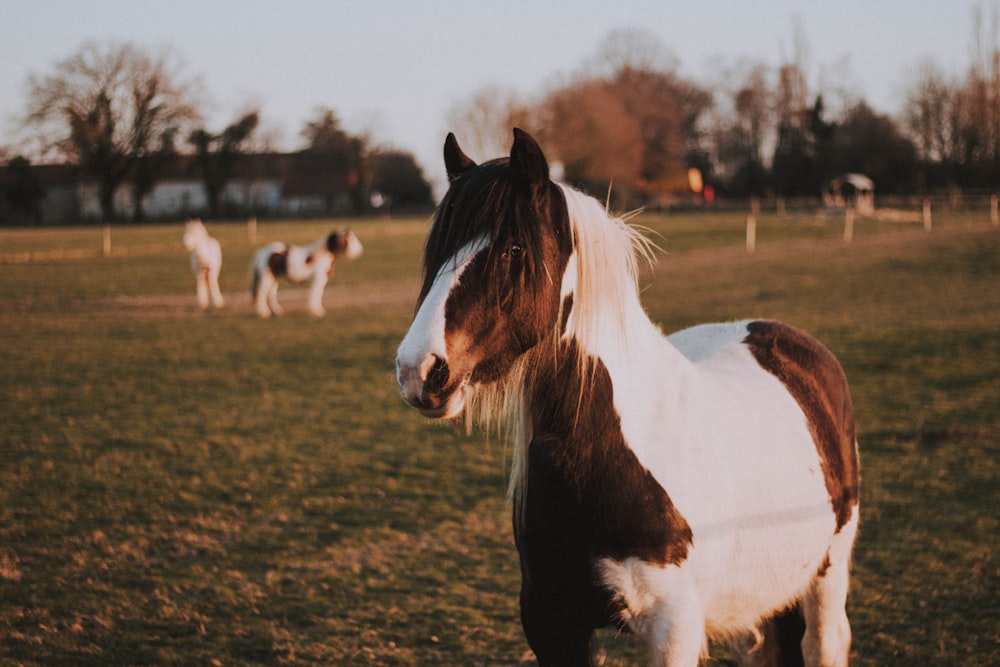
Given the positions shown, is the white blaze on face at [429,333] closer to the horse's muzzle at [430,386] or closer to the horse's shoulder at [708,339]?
the horse's muzzle at [430,386]

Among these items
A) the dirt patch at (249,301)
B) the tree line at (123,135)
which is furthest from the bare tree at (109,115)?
the dirt patch at (249,301)

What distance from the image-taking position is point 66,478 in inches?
245

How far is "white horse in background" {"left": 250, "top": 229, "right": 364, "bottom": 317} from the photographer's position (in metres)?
16.3

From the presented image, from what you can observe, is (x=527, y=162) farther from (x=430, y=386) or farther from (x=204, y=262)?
(x=204, y=262)

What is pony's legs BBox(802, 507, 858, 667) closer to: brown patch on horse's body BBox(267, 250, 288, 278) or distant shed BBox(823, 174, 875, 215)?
brown patch on horse's body BBox(267, 250, 288, 278)

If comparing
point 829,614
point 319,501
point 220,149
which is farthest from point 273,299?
point 220,149

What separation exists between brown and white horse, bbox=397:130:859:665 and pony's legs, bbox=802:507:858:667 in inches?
14.3

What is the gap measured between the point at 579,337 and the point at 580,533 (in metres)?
0.53

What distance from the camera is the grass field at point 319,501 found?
379cm

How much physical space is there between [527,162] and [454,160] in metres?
0.36

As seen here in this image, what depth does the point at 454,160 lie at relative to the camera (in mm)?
2127

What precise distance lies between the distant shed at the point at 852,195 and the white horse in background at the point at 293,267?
31012 millimetres

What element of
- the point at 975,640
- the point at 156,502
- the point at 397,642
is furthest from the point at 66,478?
the point at 975,640

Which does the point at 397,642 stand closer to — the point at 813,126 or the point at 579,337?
the point at 579,337
